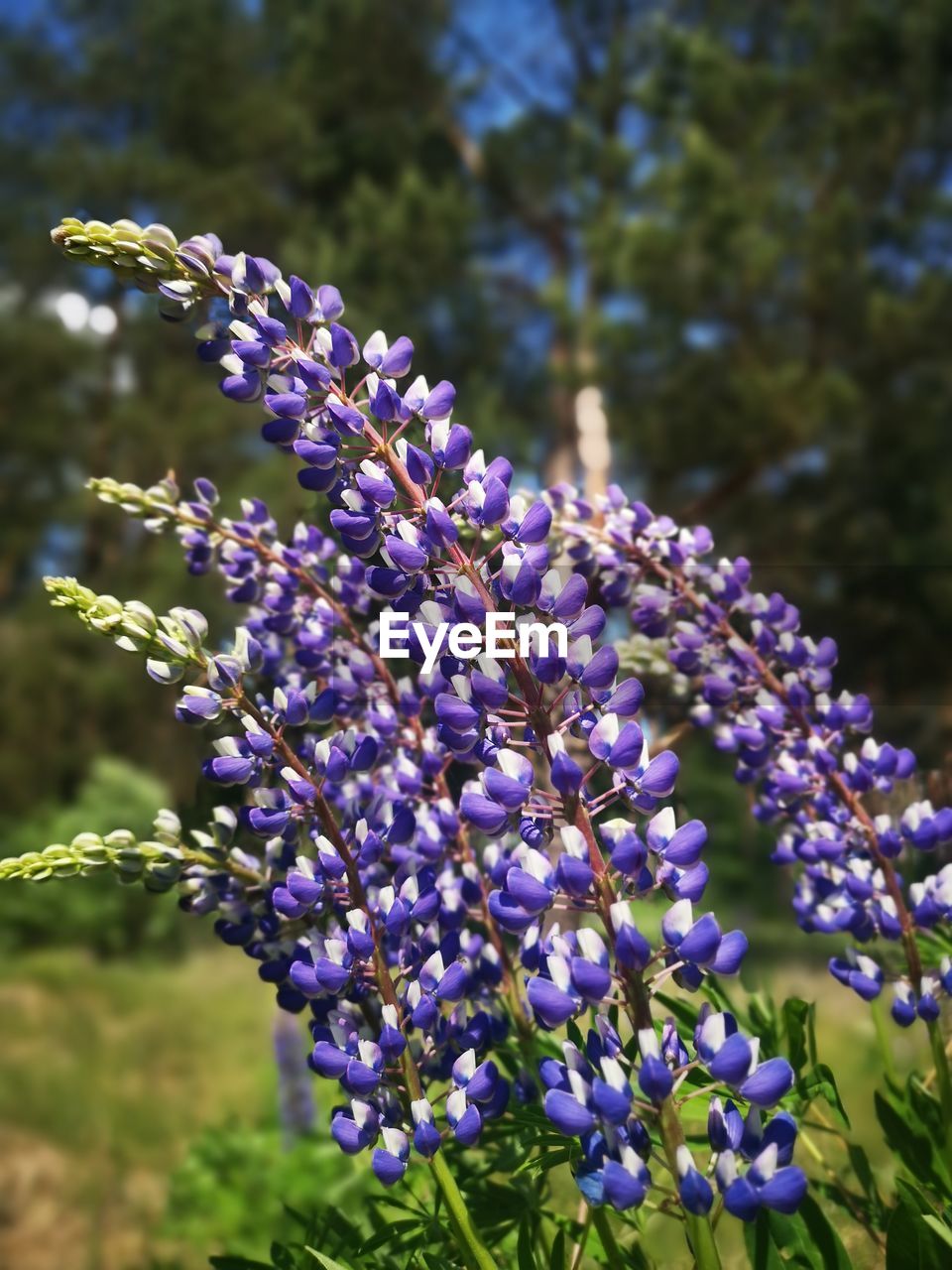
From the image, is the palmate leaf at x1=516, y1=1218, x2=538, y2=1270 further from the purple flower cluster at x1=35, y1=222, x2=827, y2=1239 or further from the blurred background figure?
the blurred background figure

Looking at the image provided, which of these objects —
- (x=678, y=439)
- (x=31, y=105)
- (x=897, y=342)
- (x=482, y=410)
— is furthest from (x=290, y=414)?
(x=31, y=105)

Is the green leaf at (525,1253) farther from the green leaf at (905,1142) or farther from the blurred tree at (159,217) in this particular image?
the blurred tree at (159,217)

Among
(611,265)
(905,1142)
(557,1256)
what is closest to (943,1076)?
(905,1142)

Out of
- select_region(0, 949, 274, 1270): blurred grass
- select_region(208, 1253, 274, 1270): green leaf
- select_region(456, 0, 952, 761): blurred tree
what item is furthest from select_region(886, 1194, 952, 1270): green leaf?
select_region(456, 0, 952, 761): blurred tree

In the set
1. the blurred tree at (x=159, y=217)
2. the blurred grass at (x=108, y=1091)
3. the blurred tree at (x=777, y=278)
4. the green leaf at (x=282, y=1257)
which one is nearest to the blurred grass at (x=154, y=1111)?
the blurred grass at (x=108, y=1091)

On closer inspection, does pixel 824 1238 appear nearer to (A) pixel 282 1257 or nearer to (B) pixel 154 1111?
(A) pixel 282 1257

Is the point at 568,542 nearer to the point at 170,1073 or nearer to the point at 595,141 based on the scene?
the point at 170,1073
